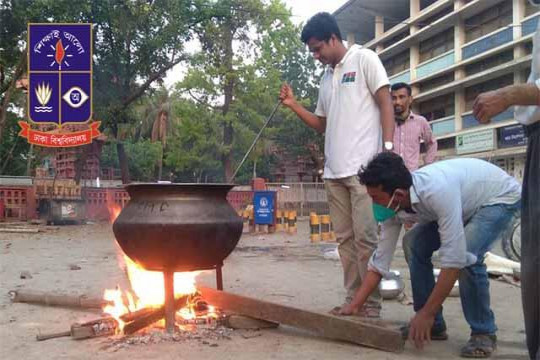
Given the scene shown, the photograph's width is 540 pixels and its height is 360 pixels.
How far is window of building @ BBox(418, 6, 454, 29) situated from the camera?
28048mm

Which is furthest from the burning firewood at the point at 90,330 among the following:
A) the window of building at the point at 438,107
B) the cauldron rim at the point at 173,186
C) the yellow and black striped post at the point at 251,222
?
the window of building at the point at 438,107

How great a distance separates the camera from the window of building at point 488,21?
2378 centimetres

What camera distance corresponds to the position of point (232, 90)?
30.0 m

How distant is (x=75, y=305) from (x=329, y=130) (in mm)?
2364

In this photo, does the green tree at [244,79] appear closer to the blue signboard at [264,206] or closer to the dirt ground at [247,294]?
the blue signboard at [264,206]

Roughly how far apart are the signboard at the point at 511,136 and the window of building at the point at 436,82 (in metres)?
5.56

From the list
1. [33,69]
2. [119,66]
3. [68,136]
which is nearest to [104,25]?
[119,66]

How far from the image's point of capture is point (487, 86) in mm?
24969

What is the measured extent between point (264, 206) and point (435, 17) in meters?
20.9

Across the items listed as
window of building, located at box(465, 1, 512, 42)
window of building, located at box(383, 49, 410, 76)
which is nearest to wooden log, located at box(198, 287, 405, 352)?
window of building, located at box(465, 1, 512, 42)

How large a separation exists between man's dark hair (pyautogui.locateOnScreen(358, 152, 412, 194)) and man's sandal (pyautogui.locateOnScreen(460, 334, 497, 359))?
0.94m

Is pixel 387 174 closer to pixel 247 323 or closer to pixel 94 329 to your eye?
pixel 247 323

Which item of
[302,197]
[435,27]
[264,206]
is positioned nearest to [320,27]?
[264,206]

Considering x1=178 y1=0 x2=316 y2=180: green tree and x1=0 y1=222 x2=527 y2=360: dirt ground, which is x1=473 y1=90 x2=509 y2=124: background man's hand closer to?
x1=0 y1=222 x2=527 y2=360: dirt ground
